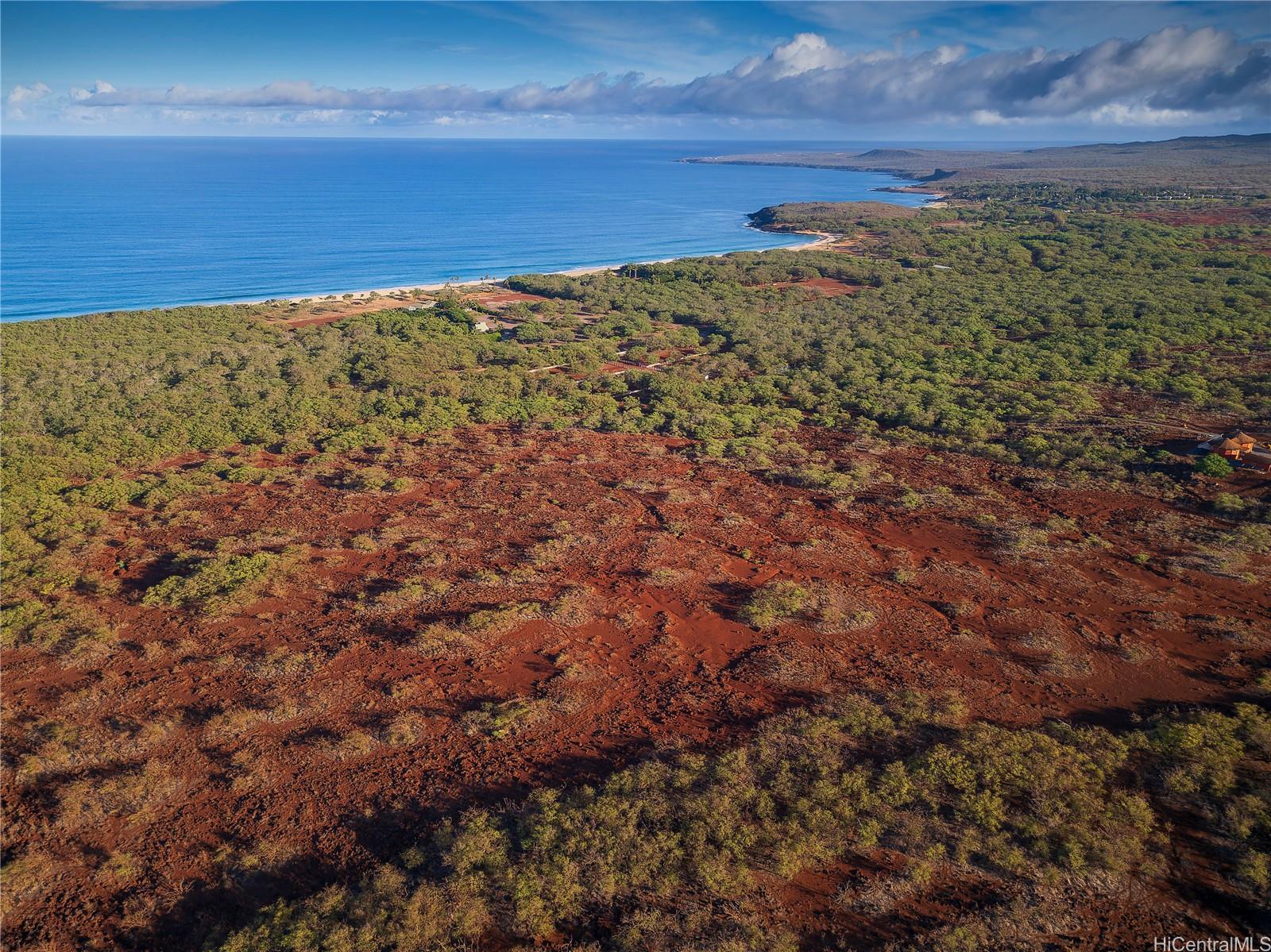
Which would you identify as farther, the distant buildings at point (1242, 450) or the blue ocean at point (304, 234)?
the blue ocean at point (304, 234)

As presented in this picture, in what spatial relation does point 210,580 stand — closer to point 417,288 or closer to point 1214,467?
point 1214,467

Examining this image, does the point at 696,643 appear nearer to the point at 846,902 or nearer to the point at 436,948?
the point at 846,902

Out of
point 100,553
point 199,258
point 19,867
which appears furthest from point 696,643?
point 199,258

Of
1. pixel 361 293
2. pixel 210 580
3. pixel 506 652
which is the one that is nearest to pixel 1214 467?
pixel 506 652

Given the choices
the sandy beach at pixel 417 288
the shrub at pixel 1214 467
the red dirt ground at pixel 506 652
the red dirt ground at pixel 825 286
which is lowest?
the red dirt ground at pixel 506 652

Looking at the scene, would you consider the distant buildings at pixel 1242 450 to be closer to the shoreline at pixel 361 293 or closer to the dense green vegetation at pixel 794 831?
the dense green vegetation at pixel 794 831

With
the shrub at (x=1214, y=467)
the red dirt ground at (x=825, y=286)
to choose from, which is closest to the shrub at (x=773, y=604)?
the shrub at (x=1214, y=467)

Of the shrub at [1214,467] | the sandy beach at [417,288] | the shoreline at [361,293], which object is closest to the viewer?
the shrub at [1214,467]
